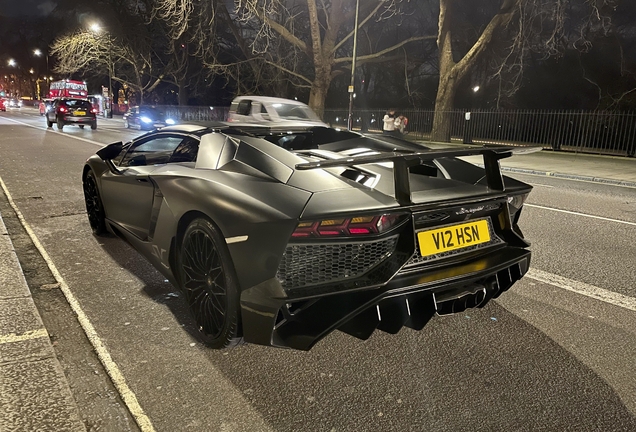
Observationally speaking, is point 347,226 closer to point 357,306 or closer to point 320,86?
point 357,306

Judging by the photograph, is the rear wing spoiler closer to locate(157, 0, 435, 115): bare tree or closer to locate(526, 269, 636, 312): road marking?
locate(526, 269, 636, 312): road marking

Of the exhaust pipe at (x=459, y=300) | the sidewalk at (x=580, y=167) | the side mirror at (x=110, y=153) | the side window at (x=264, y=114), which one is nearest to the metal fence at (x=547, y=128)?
the sidewalk at (x=580, y=167)

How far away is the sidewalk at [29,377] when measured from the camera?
229 cm

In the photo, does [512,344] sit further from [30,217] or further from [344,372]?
[30,217]

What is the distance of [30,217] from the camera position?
20.8ft

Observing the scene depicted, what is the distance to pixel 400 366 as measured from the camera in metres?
2.85

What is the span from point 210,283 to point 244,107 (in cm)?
1303

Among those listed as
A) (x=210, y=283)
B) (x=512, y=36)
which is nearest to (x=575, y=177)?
(x=210, y=283)

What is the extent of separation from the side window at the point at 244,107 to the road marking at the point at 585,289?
1190cm

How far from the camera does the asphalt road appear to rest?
2379 millimetres

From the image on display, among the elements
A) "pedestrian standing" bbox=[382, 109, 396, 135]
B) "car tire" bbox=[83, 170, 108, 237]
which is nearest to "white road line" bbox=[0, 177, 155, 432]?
"car tire" bbox=[83, 170, 108, 237]

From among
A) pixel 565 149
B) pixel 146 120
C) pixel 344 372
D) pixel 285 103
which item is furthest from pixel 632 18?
pixel 344 372

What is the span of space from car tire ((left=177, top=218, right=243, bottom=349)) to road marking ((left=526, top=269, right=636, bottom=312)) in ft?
9.22

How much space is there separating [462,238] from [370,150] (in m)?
1.41
